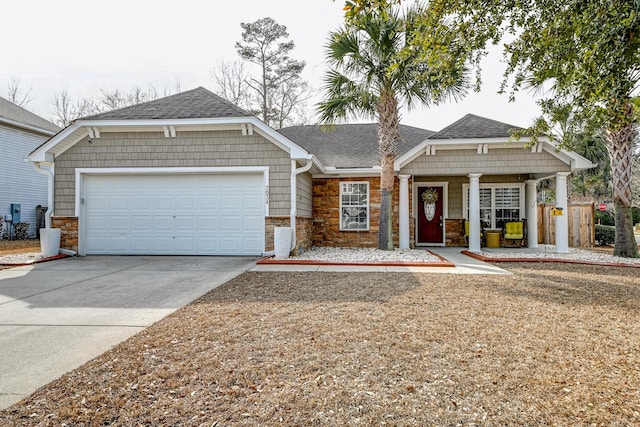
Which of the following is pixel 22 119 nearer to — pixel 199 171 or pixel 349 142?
pixel 199 171

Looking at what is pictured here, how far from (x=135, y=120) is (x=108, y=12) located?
8.22 feet

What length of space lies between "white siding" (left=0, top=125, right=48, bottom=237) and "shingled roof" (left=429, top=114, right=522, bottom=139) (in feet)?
52.5

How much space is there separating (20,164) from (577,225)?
21.8 m

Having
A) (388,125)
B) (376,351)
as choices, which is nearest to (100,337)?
(376,351)

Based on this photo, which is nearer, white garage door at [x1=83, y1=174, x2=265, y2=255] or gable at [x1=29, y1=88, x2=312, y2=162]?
gable at [x1=29, y1=88, x2=312, y2=162]

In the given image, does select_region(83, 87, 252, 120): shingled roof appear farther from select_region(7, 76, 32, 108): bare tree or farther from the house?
select_region(7, 76, 32, 108): bare tree

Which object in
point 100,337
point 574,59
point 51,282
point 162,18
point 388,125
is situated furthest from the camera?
point 388,125

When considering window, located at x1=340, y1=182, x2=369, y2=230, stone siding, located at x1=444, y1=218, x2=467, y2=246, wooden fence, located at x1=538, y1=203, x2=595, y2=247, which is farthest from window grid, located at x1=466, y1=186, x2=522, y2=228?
window, located at x1=340, y1=182, x2=369, y2=230

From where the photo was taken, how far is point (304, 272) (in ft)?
23.7

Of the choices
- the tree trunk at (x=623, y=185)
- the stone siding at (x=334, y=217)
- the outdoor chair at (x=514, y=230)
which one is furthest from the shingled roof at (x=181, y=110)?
the tree trunk at (x=623, y=185)

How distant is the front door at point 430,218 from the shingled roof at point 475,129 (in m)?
2.56

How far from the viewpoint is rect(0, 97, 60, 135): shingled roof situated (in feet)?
47.2

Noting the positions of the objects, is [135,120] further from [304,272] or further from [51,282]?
[304,272]

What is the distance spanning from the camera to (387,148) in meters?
10.0
